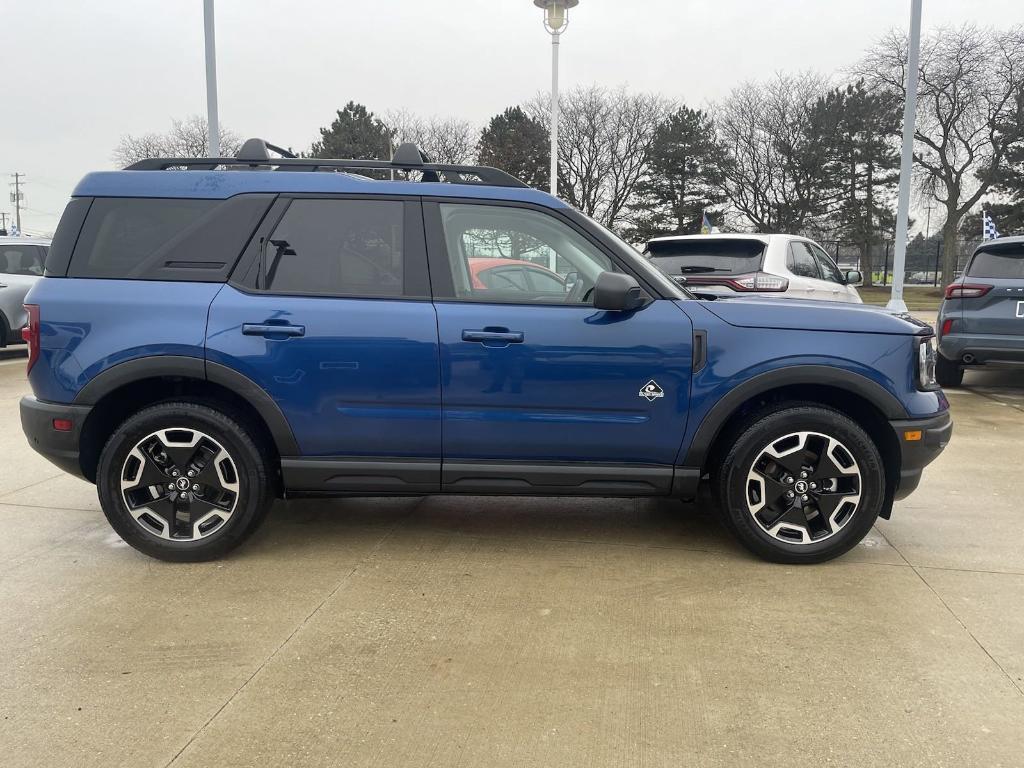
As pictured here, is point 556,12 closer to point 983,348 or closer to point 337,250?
point 983,348

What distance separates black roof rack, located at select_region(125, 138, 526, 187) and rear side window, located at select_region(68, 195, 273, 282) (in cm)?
28

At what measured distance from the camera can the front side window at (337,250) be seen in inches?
149

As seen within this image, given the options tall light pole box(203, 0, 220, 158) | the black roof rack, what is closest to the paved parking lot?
the black roof rack

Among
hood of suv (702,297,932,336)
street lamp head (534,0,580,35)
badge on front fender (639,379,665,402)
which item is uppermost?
street lamp head (534,0,580,35)

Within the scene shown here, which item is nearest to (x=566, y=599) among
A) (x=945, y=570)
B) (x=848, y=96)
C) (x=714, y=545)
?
(x=714, y=545)

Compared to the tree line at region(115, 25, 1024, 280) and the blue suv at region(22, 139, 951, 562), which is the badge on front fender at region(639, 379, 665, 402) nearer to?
the blue suv at region(22, 139, 951, 562)

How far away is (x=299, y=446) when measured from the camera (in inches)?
149

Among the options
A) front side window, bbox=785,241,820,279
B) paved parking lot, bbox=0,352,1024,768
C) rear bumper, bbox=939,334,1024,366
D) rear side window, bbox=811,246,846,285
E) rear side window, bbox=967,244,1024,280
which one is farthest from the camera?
rear side window, bbox=811,246,846,285

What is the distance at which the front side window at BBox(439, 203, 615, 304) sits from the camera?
12.4 ft

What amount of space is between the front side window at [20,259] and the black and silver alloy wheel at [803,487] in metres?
12.2

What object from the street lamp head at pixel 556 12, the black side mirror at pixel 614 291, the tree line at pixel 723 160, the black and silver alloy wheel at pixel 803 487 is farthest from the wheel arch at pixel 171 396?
the tree line at pixel 723 160

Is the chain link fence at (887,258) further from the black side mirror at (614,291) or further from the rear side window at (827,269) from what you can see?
the black side mirror at (614,291)

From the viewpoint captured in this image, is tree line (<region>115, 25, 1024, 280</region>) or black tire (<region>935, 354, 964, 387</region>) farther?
tree line (<region>115, 25, 1024, 280</region>)

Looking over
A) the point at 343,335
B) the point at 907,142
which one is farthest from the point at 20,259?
the point at 907,142
